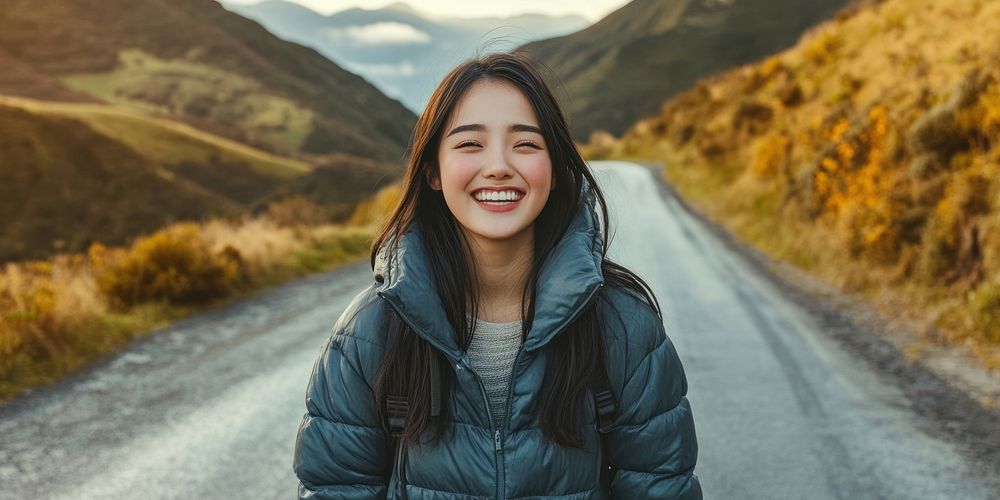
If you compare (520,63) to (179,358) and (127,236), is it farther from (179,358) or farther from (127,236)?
(127,236)

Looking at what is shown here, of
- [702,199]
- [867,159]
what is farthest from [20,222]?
[867,159]

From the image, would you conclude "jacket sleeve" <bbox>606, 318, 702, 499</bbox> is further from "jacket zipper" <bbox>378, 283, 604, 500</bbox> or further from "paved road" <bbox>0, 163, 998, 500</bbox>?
"paved road" <bbox>0, 163, 998, 500</bbox>

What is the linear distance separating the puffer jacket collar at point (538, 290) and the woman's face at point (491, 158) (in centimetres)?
16

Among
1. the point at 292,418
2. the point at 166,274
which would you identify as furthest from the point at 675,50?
the point at 292,418

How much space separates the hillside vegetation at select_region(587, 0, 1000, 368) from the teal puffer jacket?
5.00 meters

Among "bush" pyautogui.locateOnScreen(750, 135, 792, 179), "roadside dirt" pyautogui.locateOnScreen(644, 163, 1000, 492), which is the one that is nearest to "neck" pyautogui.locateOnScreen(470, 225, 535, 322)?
"roadside dirt" pyautogui.locateOnScreen(644, 163, 1000, 492)

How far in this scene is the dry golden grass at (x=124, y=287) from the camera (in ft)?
19.8

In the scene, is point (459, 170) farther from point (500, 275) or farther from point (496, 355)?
point (496, 355)

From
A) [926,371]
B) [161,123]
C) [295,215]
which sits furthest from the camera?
[161,123]

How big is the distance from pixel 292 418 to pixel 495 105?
11.8 ft

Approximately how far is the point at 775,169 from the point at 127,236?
33862 mm

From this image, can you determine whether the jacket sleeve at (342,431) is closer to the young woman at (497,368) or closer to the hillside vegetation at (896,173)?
the young woman at (497,368)

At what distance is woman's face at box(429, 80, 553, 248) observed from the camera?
1918mm

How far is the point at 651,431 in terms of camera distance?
190 cm
